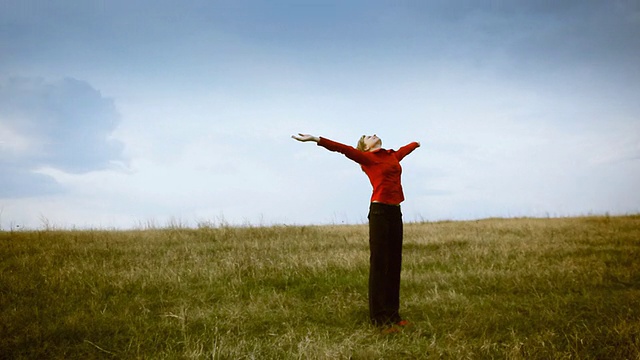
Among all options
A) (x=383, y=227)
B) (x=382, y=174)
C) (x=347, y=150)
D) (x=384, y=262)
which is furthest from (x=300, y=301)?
(x=347, y=150)

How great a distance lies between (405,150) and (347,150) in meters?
1.53

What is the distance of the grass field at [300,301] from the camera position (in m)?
5.77

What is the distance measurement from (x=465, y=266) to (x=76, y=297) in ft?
27.7

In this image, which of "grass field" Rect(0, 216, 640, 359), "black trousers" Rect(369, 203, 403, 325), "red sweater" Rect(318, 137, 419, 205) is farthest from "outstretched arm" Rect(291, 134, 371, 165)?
"grass field" Rect(0, 216, 640, 359)

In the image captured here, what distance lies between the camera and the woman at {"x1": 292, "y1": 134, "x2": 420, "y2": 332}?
6441 mm

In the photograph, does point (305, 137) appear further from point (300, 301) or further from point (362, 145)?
point (300, 301)

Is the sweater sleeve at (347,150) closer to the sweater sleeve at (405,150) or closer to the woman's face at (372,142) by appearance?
the woman's face at (372,142)

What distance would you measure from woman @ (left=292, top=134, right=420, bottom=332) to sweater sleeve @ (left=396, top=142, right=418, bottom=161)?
1.04 feet

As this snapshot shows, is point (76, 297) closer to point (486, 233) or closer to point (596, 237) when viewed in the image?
point (486, 233)

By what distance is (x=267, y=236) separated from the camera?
1526 cm

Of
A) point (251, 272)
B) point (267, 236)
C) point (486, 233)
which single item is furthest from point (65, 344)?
point (486, 233)

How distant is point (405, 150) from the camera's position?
7.27 m

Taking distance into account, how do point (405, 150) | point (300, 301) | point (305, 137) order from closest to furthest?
point (305, 137) → point (405, 150) → point (300, 301)

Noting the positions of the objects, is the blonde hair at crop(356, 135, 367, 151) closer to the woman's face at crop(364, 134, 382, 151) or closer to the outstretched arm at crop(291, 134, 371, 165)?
the woman's face at crop(364, 134, 382, 151)
